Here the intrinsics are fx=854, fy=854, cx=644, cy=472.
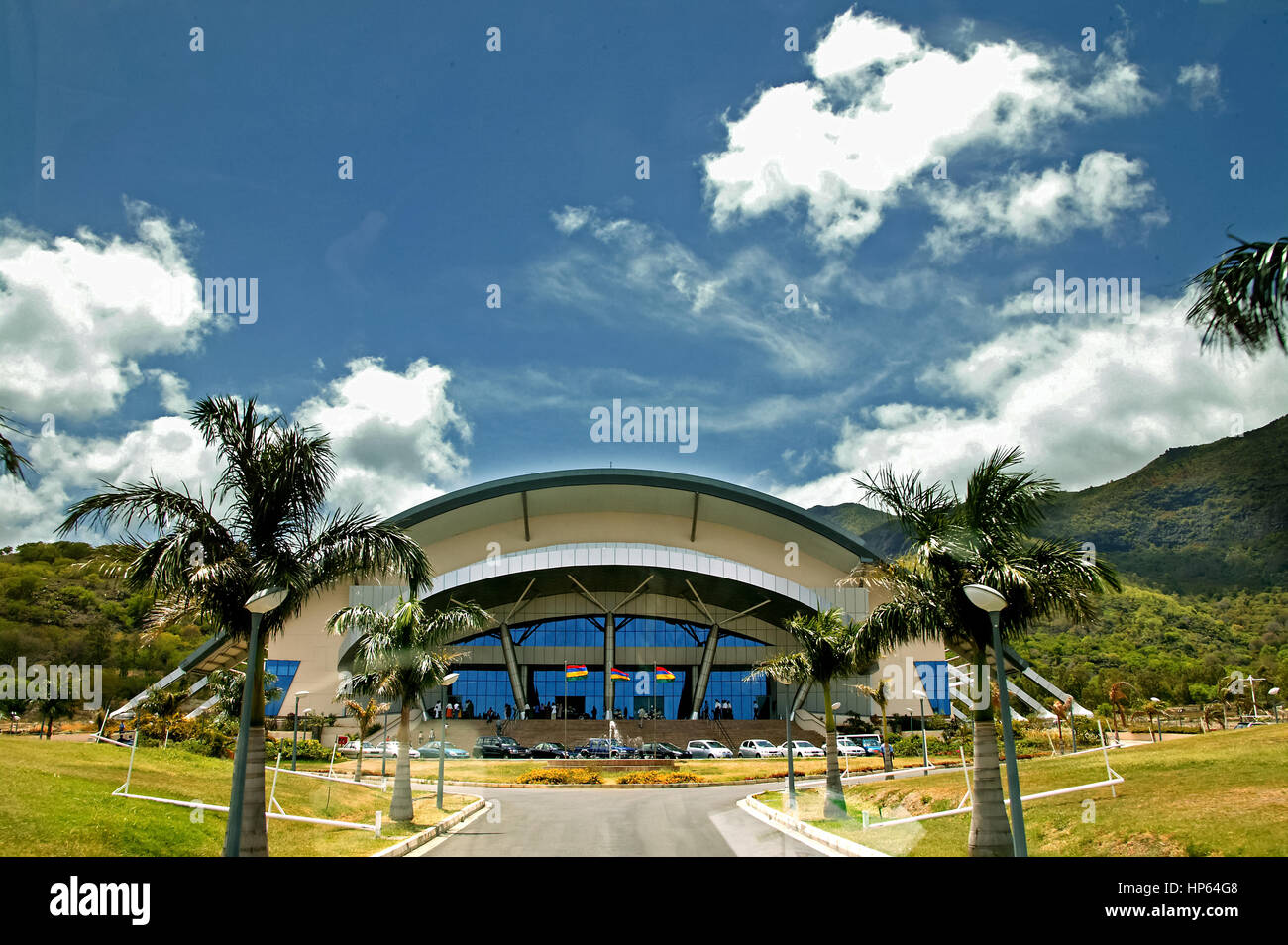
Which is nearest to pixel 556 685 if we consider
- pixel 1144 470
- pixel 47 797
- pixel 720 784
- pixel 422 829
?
pixel 720 784

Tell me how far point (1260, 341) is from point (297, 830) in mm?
18760

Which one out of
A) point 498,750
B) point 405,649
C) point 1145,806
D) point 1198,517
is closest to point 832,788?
point 1145,806

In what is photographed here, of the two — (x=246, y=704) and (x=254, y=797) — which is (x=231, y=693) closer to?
(x=254, y=797)

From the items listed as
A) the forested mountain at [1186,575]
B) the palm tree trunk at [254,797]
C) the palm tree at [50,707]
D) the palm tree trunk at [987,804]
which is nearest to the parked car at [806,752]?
the forested mountain at [1186,575]

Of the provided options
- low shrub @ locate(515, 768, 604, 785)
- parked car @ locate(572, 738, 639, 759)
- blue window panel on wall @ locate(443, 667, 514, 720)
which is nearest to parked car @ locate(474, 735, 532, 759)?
parked car @ locate(572, 738, 639, 759)

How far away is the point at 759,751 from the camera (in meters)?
44.8

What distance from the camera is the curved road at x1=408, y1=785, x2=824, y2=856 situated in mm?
16875

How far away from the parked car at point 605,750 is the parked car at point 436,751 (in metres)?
6.09

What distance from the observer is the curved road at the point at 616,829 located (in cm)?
1688

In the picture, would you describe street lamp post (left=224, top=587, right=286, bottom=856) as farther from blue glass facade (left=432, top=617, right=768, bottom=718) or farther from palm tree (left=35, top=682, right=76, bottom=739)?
blue glass facade (left=432, top=617, right=768, bottom=718)

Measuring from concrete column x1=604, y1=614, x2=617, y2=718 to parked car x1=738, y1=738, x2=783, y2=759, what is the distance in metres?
11.9

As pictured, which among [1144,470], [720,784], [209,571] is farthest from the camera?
[1144,470]

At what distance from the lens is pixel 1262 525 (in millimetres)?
66000
